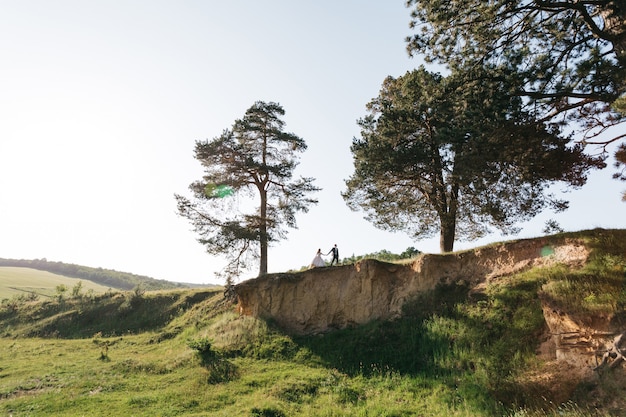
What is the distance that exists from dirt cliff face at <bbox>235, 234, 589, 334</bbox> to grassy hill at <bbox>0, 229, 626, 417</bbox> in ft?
2.38

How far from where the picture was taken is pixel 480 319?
14.3m

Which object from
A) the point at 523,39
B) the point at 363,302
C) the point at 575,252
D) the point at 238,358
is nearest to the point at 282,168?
the point at 363,302

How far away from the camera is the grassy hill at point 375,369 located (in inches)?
435

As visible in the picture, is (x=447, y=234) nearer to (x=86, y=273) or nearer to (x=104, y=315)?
(x=104, y=315)

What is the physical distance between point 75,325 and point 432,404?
1249 inches

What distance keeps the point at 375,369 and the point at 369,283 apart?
5.26 meters

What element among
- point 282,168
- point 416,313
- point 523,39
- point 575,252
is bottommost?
point 416,313

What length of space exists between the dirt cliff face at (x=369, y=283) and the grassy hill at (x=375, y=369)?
2.38 ft

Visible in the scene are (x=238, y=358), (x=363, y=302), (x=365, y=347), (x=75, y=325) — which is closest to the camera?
(x=365, y=347)

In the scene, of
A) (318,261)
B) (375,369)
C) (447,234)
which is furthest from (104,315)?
(447,234)

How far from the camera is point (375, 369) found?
1483 centimetres

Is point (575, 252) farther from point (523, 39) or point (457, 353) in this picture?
point (523, 39)

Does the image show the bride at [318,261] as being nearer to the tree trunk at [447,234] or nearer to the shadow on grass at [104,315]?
the tree trunk at [447,234]

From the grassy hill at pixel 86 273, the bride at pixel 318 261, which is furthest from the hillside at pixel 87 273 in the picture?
the bride at pixel 318 261
